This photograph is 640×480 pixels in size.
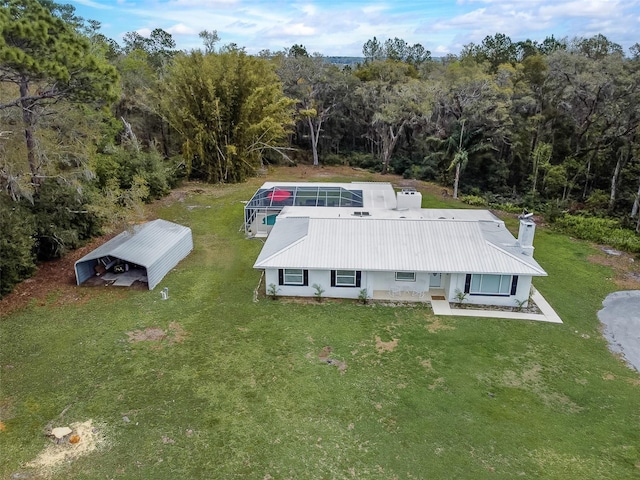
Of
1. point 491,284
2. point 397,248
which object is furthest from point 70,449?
point 491,284

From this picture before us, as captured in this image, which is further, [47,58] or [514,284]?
[514,284]

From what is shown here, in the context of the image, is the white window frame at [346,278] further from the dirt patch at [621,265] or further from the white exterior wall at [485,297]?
the dirt patch at [621,265]

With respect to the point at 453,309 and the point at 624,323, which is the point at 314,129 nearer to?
the point at 453,309

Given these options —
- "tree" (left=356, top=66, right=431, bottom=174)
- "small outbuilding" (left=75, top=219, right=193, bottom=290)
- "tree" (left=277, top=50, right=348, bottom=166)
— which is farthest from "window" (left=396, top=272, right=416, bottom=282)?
"tree" (left=277, top=50, right=348, bottom=166)

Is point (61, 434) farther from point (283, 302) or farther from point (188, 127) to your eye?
point (188, 127)

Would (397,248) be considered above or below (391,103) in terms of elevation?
below

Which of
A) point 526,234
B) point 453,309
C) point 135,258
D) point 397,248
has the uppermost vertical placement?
point 526,234

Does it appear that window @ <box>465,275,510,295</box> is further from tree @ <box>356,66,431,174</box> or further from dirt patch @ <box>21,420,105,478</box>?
tree @ <box>356,66,431,174</box>
